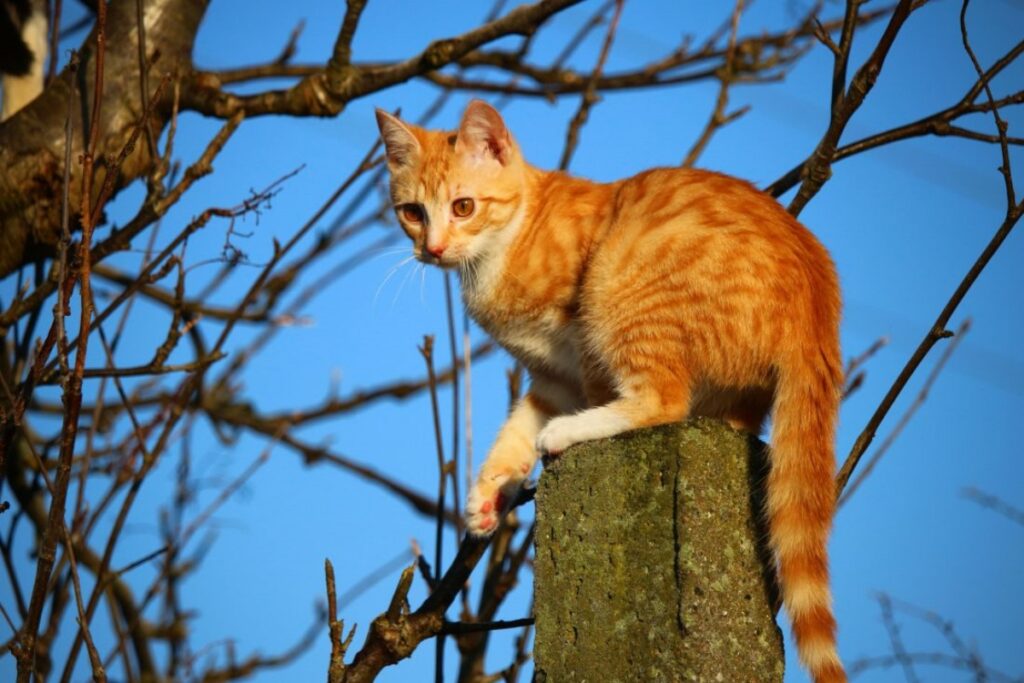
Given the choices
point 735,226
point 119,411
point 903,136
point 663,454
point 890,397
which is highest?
point 119,411

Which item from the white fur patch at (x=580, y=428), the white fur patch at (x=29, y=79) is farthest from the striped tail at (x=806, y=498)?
the white fur patch at (x=29, y=79)

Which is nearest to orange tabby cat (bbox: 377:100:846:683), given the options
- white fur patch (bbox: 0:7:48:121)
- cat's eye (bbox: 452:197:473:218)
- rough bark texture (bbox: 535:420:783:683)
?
cat's eye (bbox: 452:197:473:218)

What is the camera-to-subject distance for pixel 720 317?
264 cm

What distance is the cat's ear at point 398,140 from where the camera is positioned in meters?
3.67

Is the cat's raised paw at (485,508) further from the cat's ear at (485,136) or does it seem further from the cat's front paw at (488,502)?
the cat's ear at (485,136)

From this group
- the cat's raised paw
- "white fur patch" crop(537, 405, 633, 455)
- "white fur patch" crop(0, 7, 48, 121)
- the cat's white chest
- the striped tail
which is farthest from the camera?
"white fur patch" crop(0, 7, 48, 121)

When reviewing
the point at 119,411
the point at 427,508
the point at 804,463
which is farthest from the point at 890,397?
the point at 119,411

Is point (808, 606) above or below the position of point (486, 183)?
below

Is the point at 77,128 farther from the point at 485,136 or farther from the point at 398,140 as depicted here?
the point at 485,136

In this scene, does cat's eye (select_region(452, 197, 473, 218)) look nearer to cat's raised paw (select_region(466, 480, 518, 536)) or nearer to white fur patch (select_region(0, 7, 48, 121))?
cat's raised paw (select_region(466, 480, 518, 536))

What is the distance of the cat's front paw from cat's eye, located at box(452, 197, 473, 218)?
0.91 m

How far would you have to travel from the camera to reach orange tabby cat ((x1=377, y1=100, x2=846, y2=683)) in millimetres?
2336

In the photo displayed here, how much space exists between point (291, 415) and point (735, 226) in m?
3.68

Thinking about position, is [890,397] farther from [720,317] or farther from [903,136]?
[903,136]
